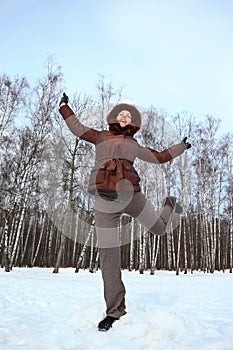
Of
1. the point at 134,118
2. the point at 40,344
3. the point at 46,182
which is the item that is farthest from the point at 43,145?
the point at 40,344

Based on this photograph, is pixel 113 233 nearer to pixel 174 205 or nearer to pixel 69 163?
pixel 174 205

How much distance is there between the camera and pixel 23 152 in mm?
15422

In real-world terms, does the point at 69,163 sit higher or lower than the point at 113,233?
higher

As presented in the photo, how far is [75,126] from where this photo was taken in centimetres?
278

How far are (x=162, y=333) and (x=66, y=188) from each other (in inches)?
540

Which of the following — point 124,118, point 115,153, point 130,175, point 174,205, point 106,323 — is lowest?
point 106,323

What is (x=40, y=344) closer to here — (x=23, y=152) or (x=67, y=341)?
(x=67, y=341)

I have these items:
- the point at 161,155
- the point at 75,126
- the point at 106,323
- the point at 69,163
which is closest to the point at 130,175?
the point at 161,155

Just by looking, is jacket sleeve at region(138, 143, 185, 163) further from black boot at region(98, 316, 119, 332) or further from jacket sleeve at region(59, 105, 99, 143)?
black boot at region(98, 316, 119, 332)

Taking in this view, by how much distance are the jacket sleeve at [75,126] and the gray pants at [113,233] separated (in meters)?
0.55

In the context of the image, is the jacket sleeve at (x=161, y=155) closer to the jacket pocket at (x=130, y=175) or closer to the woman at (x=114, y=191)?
the woman at (x=114, y=191)

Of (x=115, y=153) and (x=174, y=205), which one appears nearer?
(x=115, y=153)

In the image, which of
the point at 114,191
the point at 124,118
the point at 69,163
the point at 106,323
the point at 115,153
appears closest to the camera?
the point at 106,323

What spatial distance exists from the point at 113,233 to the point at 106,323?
689 mm
